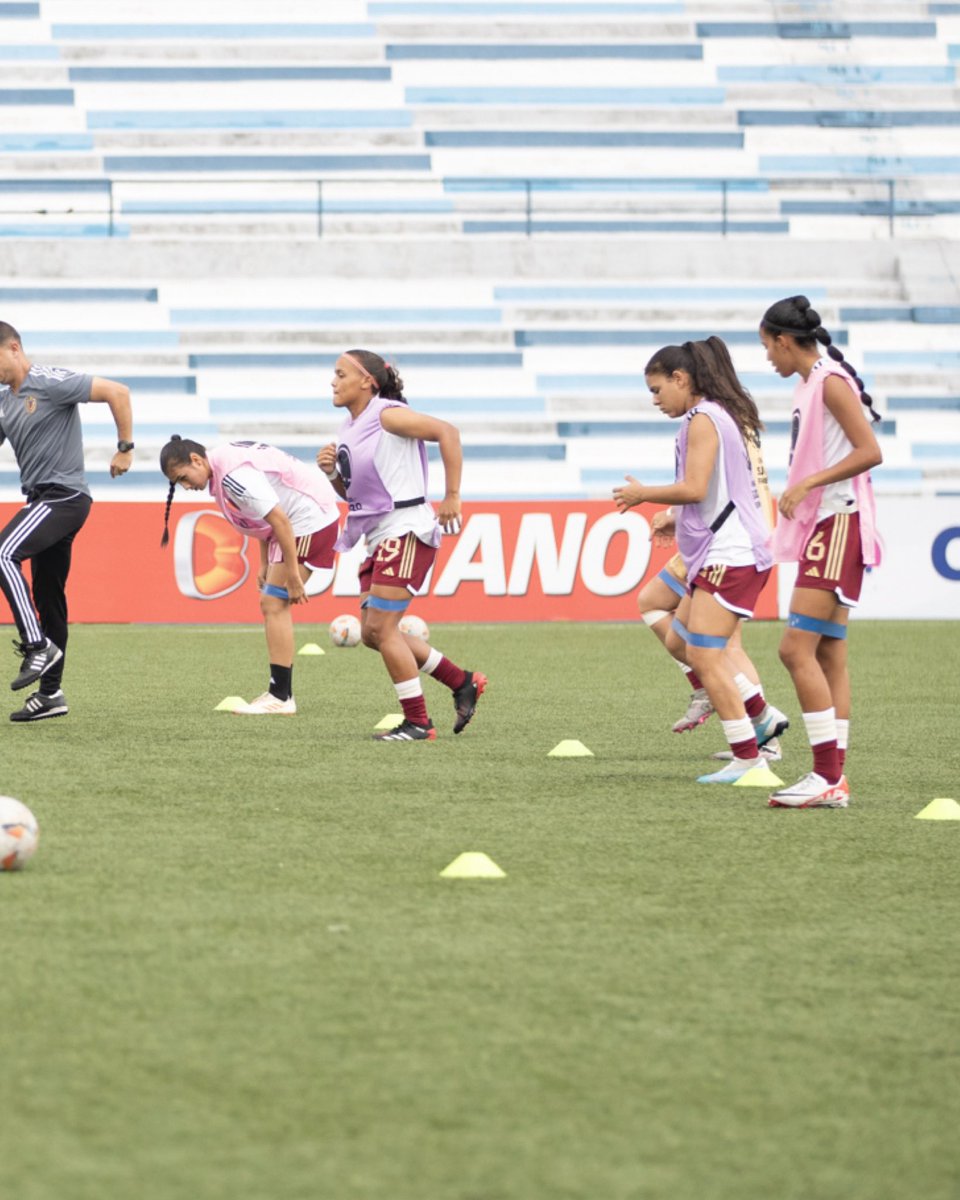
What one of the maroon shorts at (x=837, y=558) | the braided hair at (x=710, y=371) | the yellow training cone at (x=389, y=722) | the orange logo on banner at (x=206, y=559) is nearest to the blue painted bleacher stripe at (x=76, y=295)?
the orange logo on banner at (x=206, y=559)

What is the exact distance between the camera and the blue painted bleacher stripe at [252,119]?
84.9 feet

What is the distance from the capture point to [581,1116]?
3.26 meters

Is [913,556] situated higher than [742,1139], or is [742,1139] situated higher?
[742,1139]

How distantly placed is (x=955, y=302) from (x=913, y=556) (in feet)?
23.4

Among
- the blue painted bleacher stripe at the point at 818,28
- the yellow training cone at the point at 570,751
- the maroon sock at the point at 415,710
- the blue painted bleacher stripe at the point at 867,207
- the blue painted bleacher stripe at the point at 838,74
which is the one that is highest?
the blue painted bleacher stripe at the point at 818,28

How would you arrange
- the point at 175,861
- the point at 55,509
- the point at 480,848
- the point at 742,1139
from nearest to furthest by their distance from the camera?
the point at 742,1139 → the point at 175,861 → the point at 480,848 → the point at 55,509

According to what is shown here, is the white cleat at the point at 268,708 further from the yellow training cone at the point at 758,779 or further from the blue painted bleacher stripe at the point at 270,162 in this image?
the blue painted bleacher stripe at the point at 270,162

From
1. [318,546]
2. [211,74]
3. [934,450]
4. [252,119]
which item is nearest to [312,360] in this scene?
[252,119]

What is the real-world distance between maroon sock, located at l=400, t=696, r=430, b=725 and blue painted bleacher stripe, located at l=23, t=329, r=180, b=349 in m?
14.7

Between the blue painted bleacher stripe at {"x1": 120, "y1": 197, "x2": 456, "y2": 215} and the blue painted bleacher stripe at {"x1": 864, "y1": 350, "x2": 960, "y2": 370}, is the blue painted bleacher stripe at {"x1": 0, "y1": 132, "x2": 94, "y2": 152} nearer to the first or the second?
the blue painted bleacher stripe at {"x1": 120, "y1": 197, "x2": 456, "y2": 215}

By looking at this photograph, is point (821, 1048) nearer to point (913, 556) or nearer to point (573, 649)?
point (573, 649)

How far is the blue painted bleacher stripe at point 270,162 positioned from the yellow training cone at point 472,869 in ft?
68.9

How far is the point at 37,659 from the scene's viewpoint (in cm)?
939

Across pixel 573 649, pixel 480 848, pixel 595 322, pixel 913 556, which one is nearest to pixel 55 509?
pixel 480 848
